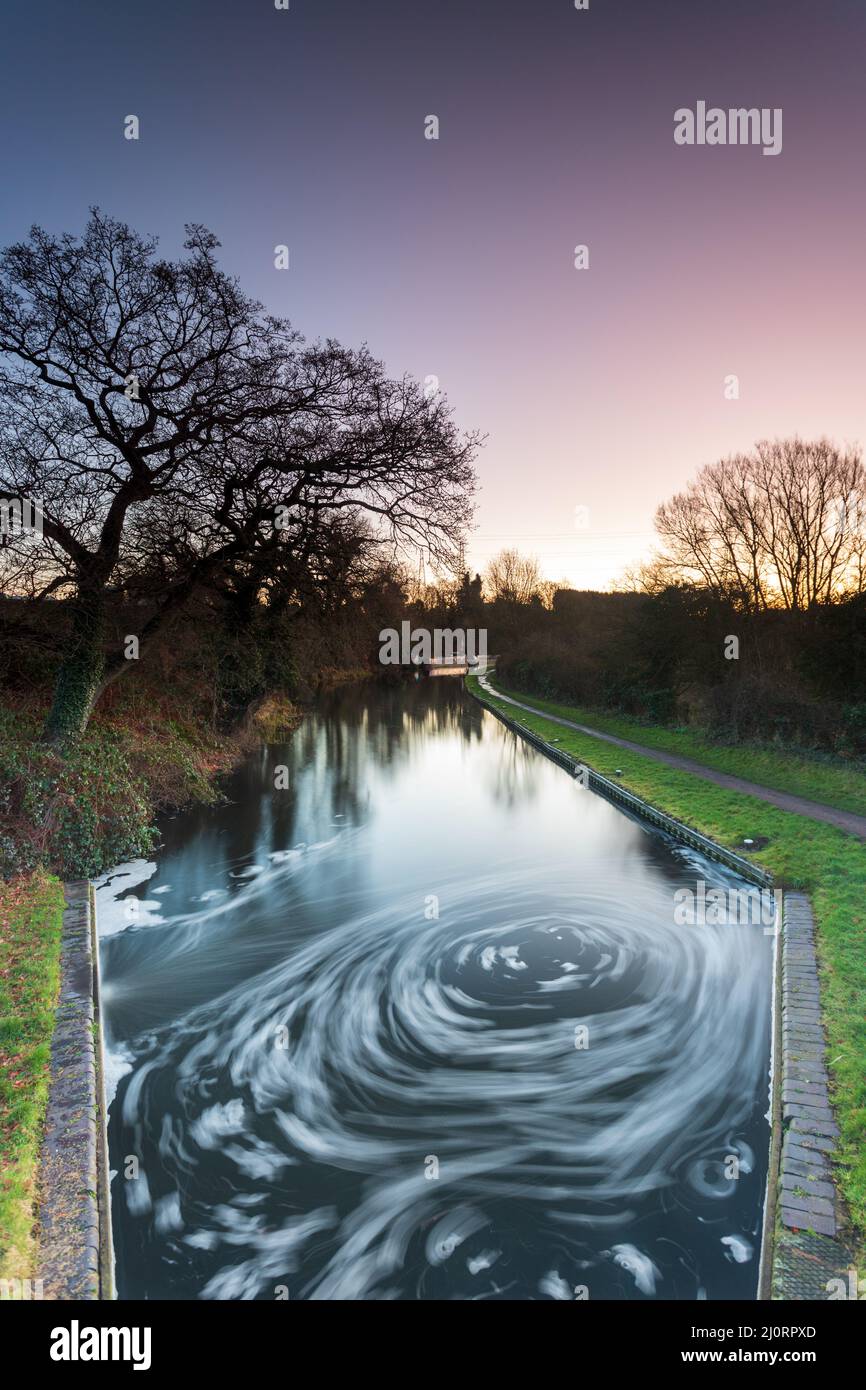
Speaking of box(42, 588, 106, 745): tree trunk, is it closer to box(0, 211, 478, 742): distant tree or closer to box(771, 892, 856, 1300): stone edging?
box(0, 211, 478, 742): distant tree

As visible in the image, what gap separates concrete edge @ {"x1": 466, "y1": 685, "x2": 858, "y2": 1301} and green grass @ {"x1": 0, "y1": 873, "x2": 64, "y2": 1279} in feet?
10.3

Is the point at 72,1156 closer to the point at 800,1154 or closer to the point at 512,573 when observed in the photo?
the point at 800,1154

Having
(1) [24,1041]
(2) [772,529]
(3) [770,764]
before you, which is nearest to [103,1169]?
(1) [24,1041]

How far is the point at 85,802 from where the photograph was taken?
8.58 metres

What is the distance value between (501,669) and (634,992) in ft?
130

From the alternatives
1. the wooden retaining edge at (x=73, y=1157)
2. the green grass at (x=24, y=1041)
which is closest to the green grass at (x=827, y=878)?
the wooden retaining edge at (x=73, y=1157)

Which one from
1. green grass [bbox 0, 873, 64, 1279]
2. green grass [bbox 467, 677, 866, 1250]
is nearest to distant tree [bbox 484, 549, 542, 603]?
green grass [bbox 467, 677, 866, 1250]

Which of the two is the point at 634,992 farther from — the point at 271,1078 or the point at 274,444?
the point at 274,444

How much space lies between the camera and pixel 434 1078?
4738 mm

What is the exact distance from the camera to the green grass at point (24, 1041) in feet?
9.57

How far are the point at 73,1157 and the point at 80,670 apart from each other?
27.5 ft

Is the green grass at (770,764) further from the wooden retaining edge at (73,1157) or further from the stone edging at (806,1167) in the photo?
the wooden retaining edge at (73,1157)

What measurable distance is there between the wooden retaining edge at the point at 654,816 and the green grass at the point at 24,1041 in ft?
23.7

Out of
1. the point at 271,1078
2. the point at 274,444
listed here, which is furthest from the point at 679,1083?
the point at 274,444
